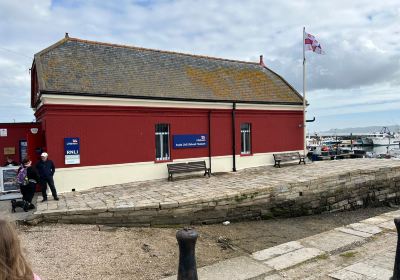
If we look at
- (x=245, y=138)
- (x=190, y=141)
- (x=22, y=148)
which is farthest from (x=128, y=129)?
(x=245, y=138)

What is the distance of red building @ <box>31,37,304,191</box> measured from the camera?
12.9m

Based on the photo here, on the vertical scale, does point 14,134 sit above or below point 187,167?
above

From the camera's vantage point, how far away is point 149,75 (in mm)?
15875

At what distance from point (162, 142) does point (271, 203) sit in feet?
18.6

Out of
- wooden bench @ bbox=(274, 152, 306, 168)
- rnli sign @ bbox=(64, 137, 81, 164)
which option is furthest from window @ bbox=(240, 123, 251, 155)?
rnli sign @ bbox=(64, 137, 81, 164)

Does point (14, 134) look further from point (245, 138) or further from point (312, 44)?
point (312, 44)

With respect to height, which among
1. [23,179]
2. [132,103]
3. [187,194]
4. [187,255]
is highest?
[132,103]

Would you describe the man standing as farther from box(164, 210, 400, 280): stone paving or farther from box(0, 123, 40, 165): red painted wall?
box(164, 210, 400, 280): stone paving

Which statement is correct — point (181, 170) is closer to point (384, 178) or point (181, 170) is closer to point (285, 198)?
point (285, 198)

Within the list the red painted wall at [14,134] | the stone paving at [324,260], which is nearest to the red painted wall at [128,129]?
the red painted wall at [14,134]

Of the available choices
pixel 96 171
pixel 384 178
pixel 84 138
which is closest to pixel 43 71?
pixel 84 138

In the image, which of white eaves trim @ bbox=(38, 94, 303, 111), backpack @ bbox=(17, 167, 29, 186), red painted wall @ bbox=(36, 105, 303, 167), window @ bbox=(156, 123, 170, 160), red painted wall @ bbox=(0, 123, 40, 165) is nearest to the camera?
backpack @ bbox=(17, 167, 29, 186)

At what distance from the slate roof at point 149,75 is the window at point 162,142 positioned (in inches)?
54.9

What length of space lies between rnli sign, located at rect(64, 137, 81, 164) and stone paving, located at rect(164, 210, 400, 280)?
8089mm
